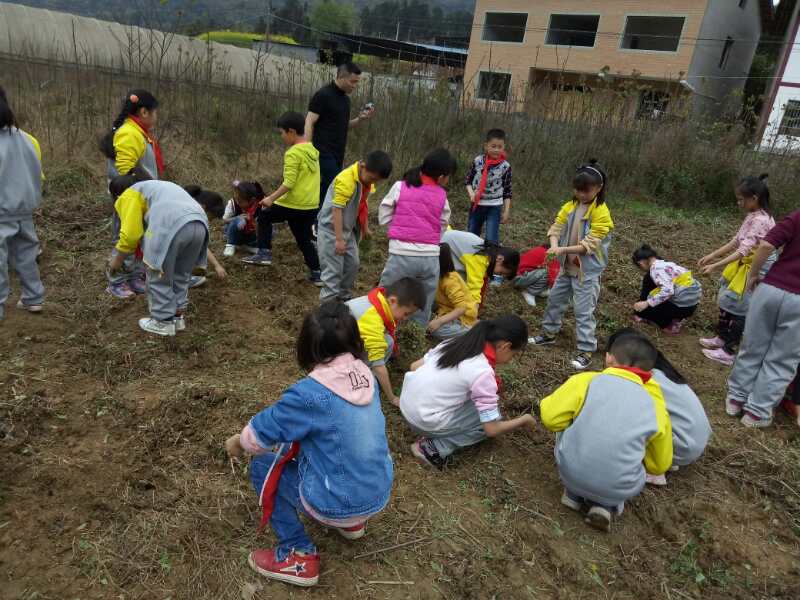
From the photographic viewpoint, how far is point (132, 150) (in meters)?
3.83

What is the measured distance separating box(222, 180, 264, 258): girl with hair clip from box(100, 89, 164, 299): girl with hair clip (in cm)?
93

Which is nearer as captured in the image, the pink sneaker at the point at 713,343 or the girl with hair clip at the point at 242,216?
the pink sneaker at the point at 713,343

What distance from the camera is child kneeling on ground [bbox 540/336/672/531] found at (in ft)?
7.79

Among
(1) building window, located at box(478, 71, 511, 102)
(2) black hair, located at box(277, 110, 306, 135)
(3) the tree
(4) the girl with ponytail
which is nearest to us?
(4) the girl with ponytail

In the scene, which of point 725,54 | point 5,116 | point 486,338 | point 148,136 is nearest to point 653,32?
point 725,54

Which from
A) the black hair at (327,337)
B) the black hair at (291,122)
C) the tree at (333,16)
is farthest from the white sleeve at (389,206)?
the tree at (333,16)

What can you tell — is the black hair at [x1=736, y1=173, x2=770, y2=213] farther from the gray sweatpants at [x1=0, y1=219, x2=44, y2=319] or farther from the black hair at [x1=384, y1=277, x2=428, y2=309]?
the gray sweatpants at [x1=0, y1=219, x2=44, y2=319]

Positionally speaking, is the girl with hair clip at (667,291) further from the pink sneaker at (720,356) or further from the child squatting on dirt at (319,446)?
the child squatting on dirt at (319,446)

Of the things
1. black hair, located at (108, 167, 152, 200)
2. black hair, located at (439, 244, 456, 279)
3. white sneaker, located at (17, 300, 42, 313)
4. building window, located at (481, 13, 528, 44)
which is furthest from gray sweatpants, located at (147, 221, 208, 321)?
building window, located at (481, 13, 528, 44)

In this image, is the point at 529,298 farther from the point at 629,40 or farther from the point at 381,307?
the point at 629,40

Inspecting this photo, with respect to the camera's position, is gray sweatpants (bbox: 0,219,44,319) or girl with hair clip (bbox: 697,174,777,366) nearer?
gray sweatpants (bbox: 0,219,44,319)

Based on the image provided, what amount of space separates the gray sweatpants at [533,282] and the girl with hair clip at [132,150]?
11.1 ft

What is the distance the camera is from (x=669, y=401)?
8.99 feet

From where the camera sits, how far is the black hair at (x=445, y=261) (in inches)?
158
